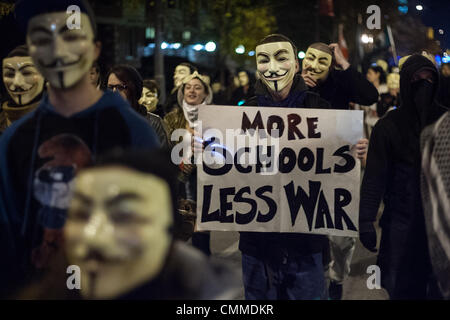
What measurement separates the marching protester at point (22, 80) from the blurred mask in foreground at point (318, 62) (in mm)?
2749

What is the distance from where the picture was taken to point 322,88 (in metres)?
6.22

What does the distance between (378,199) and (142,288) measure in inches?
88.3

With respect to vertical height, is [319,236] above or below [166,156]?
below

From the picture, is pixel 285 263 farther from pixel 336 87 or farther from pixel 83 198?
pixel 83 198

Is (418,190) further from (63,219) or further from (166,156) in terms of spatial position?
(63,219)

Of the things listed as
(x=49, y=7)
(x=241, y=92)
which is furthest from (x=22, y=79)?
(x=241, y=92)

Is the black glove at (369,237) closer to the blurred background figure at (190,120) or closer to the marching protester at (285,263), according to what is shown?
the marching protester at (285,263)

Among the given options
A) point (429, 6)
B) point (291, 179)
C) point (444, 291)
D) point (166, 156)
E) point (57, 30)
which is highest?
point (429, 6)

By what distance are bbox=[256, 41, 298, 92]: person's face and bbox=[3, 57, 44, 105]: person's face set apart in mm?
1457

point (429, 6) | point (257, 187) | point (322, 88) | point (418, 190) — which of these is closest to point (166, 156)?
point (418, 190)

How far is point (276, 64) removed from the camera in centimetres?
484

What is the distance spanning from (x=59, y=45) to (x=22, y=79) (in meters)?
1.32
